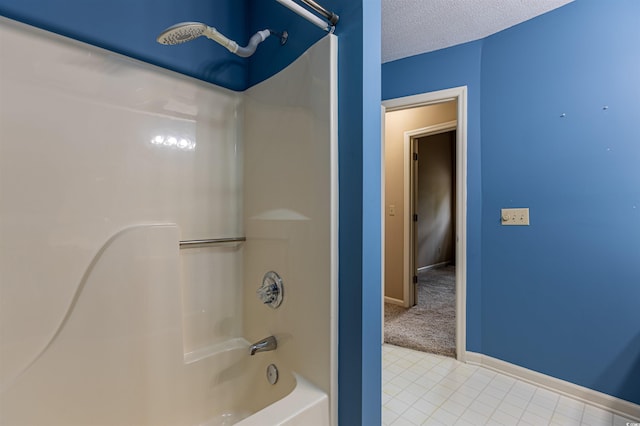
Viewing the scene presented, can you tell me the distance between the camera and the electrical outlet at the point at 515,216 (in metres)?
1.87

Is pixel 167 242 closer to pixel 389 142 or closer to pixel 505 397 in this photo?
pixel 505 397

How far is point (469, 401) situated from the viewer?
65.1 inches

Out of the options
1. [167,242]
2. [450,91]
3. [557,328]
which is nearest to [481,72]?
[450,91]

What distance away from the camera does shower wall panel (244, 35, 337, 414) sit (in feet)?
3.44

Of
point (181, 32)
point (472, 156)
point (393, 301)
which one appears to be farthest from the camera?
point (393, 301)

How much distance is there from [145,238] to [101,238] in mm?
157

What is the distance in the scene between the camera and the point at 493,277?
2010 millimetres

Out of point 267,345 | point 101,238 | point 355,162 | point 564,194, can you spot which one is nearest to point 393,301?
point 564,194

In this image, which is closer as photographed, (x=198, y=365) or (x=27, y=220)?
(x=27, y=220)

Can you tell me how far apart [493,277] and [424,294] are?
6.26 ft

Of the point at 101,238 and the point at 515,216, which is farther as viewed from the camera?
the point at 515,216

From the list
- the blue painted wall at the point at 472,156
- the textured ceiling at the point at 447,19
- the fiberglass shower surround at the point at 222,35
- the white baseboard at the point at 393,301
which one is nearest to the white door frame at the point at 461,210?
the blue painted wall at the point at 472,156

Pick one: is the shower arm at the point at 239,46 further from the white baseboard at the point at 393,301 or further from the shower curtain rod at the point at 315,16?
the white baseboard at the point at 393,301

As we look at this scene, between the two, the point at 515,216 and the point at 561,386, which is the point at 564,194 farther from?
the point at 561,386
